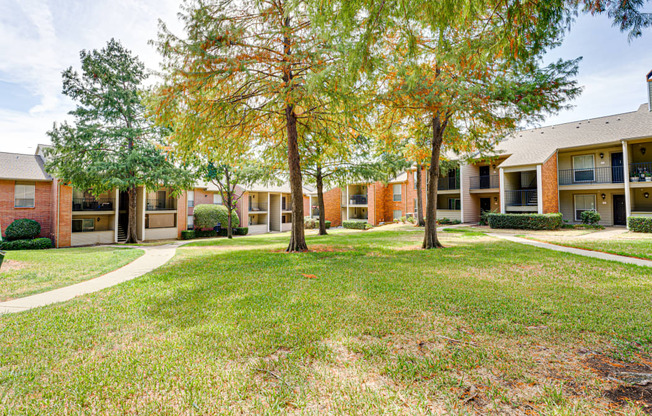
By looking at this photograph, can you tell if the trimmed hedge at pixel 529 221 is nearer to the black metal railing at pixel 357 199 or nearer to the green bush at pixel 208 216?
the black metal railing at pixel 357 199

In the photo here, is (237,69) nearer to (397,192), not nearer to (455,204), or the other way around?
(455,204)

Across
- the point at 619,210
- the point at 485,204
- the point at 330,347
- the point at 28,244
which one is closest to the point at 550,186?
the point at 619,210

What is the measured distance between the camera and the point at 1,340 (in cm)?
356

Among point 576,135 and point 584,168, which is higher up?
point 576,135

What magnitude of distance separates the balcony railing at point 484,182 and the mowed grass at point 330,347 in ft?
62.6

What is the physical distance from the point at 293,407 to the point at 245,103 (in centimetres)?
981

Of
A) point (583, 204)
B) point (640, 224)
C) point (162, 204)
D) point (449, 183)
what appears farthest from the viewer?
point (449, 183)

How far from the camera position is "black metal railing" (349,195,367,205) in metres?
35.8

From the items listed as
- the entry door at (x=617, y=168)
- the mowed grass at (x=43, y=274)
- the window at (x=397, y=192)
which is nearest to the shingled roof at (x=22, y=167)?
the mowed grass at (x=43, y=274)

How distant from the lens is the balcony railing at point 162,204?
87.1 feet

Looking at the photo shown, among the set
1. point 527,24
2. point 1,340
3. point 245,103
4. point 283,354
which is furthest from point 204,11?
point 283,354

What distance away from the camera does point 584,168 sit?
20438 millimetres

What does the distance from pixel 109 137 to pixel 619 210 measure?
111 ft

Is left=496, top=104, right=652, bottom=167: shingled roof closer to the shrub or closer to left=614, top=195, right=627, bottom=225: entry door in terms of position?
the shrub
